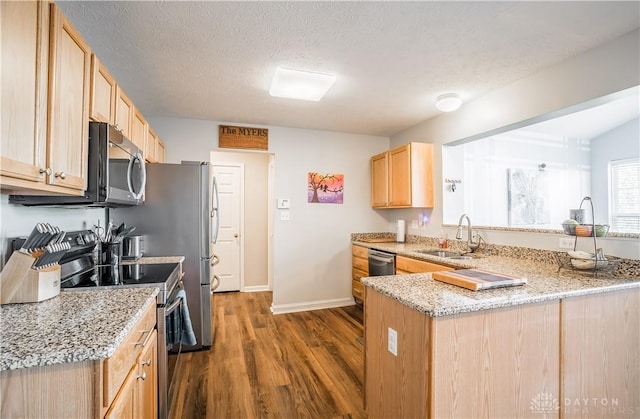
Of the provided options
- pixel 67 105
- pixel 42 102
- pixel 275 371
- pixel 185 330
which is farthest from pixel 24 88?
pixel 275 371

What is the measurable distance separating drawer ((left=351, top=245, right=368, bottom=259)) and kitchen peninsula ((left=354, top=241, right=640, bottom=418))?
6.87 feet

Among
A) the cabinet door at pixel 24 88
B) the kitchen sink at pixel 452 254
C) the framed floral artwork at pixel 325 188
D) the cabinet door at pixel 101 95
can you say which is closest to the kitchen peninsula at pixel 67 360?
the cabinet door at pixel 24 88

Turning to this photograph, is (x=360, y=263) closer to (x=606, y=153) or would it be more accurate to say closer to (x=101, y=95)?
(x=101, y=95)

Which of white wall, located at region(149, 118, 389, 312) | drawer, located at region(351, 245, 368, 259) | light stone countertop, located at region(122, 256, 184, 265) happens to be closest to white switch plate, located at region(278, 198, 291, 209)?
white wall, located at region(149, 118, 389, 312)

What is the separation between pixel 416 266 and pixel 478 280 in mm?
1306

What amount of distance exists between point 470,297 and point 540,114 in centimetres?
186

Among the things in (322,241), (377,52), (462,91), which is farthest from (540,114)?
(322,241)

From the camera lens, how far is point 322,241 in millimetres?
4051

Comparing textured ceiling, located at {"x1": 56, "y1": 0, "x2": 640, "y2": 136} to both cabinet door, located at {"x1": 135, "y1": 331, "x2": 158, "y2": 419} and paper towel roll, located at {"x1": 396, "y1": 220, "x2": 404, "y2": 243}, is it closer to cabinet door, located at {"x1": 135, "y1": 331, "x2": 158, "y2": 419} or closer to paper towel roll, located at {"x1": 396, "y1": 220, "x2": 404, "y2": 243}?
paper towel roll, located at {"x1": 396, "y1": 220, "x2": 404, "y2": 243}

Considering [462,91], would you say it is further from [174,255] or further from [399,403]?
[174,255]

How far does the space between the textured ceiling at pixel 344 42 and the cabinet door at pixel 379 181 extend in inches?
45.6

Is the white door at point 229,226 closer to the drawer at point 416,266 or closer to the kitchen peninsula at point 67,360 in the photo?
the drawer at point 416,266

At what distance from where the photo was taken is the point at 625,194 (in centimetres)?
412

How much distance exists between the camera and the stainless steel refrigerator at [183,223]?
262cm
